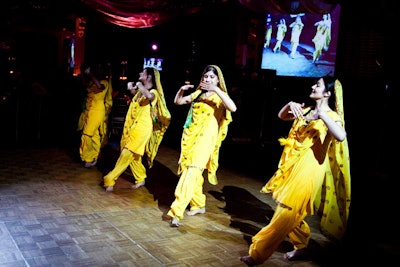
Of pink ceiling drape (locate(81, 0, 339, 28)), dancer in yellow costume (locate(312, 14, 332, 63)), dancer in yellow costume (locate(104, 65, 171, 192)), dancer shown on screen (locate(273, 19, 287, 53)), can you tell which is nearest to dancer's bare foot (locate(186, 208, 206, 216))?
dancer in yellow costume (locate(104, 65, 171, 192))

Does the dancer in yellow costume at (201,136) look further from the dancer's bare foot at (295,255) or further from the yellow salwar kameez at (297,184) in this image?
the dancer's bare foot at (295,255)

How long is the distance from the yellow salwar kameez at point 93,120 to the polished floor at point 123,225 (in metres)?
0.40

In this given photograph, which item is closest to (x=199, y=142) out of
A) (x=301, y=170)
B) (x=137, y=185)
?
(x=301, y=170)

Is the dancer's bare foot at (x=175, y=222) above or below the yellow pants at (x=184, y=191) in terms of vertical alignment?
below

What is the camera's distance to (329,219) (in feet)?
14.7

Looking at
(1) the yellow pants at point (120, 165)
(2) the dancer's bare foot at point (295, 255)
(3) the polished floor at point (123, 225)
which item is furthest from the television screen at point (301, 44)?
(2) the dancer's bare foot at point (295, 255)

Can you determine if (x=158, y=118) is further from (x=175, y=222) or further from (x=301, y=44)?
(x=301, y=44)

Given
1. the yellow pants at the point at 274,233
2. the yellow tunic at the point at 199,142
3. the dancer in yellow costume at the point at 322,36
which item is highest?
the dancer in yellow costume at the point at 322,36

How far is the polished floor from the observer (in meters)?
3.92

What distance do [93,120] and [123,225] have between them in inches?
132

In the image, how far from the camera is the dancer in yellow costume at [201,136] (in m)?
4.83

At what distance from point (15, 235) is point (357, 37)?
25.3ft

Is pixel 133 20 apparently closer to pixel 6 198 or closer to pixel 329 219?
pixel 6 198

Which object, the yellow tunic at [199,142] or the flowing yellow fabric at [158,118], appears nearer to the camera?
the yellow tunic at [199,142]
